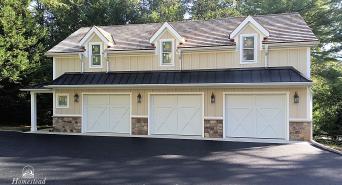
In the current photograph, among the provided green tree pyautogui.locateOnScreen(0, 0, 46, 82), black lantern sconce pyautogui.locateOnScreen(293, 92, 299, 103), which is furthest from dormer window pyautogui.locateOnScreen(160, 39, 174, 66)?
green tree pyautogui.locateOnScreen(0, 0, 46, 82)

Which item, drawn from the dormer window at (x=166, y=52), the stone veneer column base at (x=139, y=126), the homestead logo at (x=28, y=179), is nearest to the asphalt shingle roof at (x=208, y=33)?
the dormer window at (x=166, y=52)

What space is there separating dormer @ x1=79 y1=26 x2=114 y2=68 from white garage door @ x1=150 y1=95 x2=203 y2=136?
3.63m

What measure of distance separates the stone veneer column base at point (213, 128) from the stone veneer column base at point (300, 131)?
288 cm

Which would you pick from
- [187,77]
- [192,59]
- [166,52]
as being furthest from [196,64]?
[166,52]

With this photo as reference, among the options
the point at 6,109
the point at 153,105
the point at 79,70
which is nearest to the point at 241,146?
the point at 153,105

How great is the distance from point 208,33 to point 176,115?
4.45 m

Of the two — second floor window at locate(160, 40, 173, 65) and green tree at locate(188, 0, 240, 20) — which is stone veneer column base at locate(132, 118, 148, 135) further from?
green tree at locate(188, 0, 240, 20)

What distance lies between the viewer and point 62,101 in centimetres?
1788

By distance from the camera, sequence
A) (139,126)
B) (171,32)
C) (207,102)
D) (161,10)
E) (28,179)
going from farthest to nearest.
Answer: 1. (161,10)
2. (171,32)
3. (139,126)
4. (207,102)
5. (28,179)

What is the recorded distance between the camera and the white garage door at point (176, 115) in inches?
626

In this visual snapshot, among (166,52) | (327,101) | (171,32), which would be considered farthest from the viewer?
(327,101)

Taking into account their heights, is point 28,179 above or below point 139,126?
below

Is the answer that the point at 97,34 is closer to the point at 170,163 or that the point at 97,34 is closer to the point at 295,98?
the point at 295,98

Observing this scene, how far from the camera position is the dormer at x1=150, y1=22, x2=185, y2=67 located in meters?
16.8
